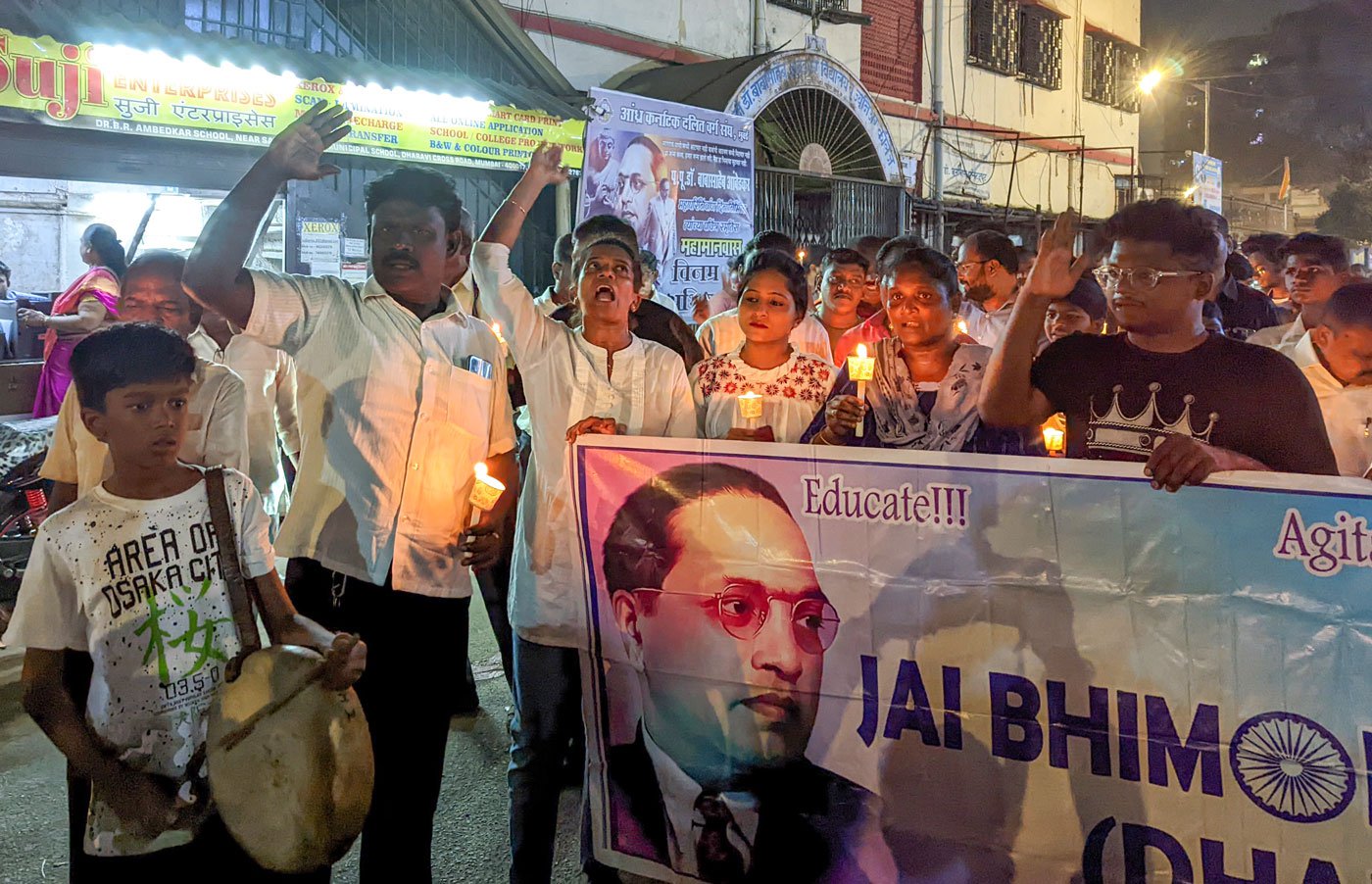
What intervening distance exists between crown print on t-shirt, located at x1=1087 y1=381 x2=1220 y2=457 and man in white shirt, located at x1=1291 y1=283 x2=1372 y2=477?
1462mm

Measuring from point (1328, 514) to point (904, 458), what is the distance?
3.27ft

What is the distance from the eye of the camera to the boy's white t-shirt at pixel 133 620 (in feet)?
7.82

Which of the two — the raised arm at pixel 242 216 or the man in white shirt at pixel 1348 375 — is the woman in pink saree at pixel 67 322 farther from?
the man in white shirt at pixel 1348 375

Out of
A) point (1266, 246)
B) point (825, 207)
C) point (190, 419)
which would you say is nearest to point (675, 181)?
point (825, 207)

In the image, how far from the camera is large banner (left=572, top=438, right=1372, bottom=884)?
100 inches

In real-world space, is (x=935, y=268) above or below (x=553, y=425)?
above

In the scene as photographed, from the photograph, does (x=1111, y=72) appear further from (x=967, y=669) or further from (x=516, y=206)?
(x=967, y=669)

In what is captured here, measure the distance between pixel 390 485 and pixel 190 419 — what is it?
60 cm

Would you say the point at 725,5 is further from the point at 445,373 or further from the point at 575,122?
the point at 445,373

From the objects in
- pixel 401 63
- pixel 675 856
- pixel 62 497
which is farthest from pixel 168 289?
pixel 401 63

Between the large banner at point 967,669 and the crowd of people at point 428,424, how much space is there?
0.20 m

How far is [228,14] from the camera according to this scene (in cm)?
898

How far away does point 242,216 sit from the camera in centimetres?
271

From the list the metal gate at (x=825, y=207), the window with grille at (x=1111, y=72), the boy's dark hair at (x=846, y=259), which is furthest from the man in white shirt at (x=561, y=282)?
the window with grille at (x=1111, y=72)
